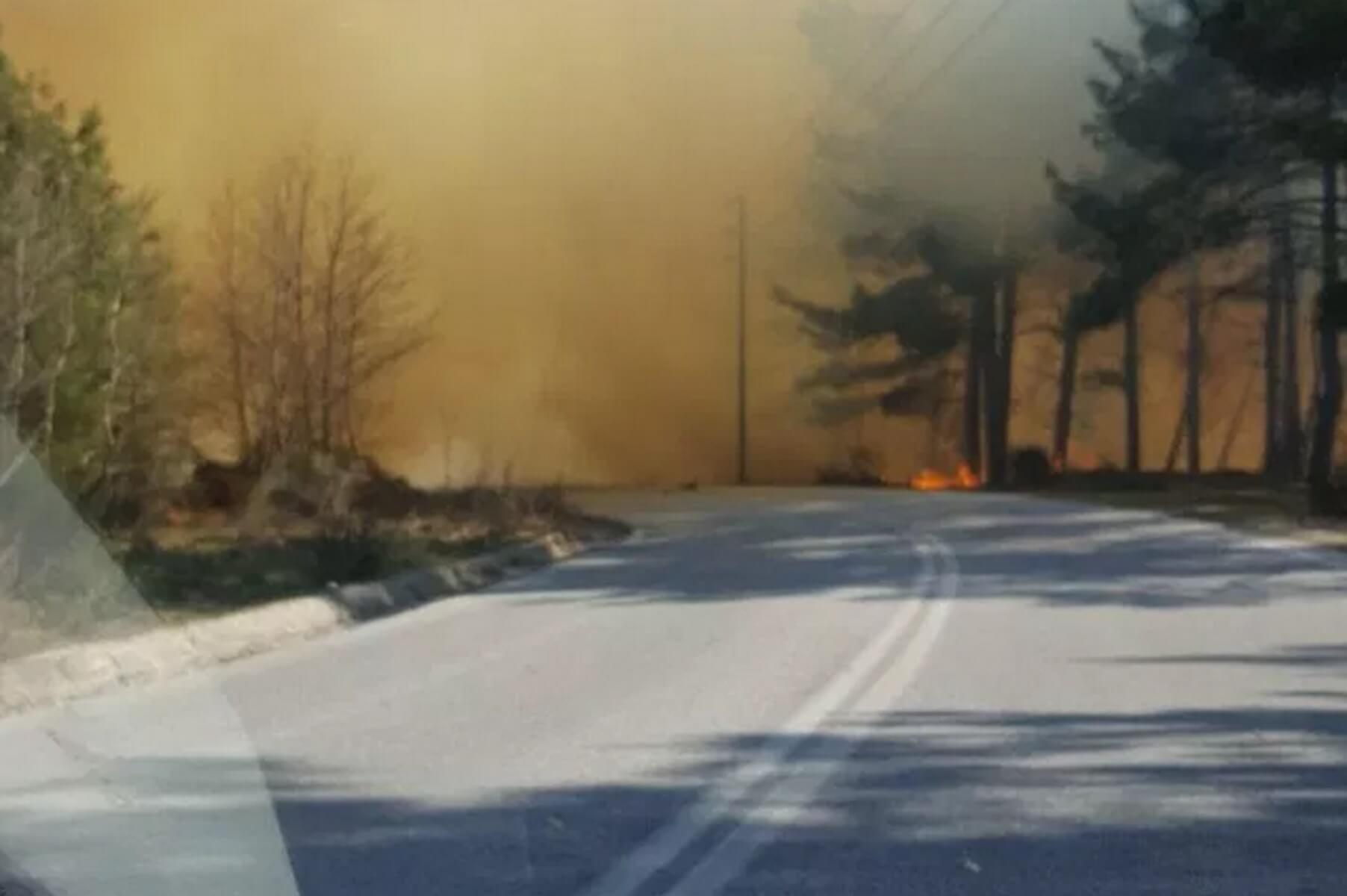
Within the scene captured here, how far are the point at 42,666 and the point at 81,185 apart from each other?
6.70 metres

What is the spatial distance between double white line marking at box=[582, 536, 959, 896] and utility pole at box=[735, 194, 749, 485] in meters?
44.8

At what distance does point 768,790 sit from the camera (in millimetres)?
10234

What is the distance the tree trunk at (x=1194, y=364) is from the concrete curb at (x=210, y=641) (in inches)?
1498

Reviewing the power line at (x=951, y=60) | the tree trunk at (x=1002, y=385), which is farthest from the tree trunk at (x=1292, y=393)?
the power line at (x=951, y=60)

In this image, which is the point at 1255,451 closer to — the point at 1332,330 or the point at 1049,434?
the point at 1049,434

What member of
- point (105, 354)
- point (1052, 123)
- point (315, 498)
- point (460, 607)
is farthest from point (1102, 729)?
point (1052, 123)

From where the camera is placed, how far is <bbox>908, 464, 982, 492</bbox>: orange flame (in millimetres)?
57969

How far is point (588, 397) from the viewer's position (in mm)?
57656

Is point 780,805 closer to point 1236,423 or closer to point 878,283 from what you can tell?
point 878,283

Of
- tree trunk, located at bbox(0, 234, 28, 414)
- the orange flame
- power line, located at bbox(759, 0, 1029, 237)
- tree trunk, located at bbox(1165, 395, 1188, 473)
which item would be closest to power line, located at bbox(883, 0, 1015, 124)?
power line, located at bbox(759, 0, 1029, 237)

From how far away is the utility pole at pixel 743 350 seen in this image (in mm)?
62500

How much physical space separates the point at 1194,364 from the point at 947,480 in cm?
706

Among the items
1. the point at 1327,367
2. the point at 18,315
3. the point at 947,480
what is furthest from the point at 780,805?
the point at 947,480

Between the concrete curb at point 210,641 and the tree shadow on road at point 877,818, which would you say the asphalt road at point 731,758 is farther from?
the concrete curb at point 210,641
